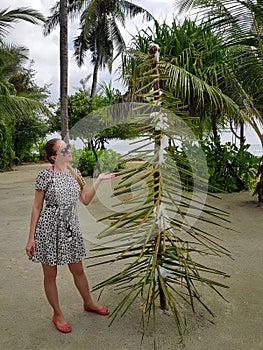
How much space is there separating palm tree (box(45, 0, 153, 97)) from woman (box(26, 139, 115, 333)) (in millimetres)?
16800

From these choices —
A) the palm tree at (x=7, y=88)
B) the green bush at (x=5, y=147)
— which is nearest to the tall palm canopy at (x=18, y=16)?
the palm tree at (x=7, y=88)

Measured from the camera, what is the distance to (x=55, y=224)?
256 cm

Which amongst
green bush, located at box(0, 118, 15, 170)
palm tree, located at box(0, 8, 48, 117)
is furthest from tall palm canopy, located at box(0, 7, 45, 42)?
green bush, located at box(0, 118, 15, 170)

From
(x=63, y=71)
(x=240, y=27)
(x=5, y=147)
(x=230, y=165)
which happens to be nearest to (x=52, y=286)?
(x=240, y=27)

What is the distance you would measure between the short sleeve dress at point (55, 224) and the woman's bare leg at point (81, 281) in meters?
0.12

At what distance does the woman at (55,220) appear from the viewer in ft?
8.35

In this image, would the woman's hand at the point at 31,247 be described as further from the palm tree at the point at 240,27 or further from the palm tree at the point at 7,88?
the palm tree at the point at 7,88

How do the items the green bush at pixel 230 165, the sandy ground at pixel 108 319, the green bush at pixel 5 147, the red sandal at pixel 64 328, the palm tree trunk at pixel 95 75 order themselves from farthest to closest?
the palm tree trunk at pixel 95 75 → the green bush at pixel 5 147 → the green bush at pixel 230 165 → the red sandal at pixel 64 328 → the sandy ground at pixel 108 319

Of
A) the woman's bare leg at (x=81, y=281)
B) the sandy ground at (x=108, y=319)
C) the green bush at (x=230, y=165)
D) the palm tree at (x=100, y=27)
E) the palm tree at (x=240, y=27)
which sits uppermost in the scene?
the palm tree at (x=100, y=27)

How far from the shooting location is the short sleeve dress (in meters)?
2.54

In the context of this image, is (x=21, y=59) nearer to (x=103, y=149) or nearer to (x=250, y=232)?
(x=103, y=149)

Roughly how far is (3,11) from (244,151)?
7.99 metres

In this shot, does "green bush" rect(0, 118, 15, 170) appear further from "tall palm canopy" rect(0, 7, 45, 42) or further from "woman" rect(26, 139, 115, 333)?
"woman" rect(26, 139, 115, 333)

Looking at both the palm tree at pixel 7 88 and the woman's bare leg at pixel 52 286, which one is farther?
the palm tree at pixel 7 88
